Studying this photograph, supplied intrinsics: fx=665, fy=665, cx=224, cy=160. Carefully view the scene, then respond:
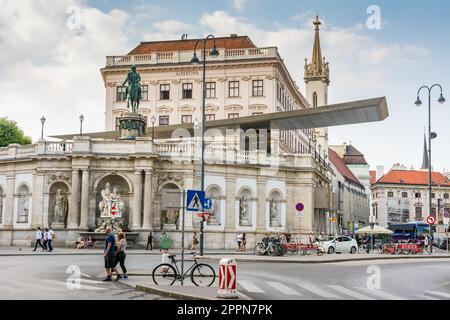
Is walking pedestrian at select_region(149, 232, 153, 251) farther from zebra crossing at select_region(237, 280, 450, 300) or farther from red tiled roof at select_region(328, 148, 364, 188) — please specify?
red tiled roof at select_region(328, 148, 364, 188)

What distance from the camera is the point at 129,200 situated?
148ft

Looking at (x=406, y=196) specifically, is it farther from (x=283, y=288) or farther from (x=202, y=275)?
(x=202, y=275)

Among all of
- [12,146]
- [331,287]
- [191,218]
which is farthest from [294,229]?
[331,287]

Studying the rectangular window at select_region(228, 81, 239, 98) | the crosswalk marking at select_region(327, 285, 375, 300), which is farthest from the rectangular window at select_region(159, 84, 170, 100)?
the crosswalk marking at select_region(327, 285, 375, 300)

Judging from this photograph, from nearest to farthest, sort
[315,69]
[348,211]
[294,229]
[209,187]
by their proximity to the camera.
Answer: [209,187], [294,229], [315,69], [348,211]

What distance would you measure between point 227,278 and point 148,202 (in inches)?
1185

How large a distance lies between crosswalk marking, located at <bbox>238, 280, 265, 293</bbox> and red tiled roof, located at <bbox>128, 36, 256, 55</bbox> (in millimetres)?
57552

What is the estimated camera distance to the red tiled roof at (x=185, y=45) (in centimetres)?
7586

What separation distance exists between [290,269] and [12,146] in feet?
95.5

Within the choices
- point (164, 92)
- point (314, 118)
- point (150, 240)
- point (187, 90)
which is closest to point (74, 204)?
point (150, 240)

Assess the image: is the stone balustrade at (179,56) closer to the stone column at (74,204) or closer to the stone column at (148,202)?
the stone column at (148,202)

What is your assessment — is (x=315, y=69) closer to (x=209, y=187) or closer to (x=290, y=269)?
(x=209, y=187)

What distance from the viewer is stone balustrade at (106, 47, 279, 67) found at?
235 feet

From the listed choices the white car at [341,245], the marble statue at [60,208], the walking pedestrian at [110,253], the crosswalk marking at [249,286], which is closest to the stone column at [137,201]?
the marble statue at [60,208]
